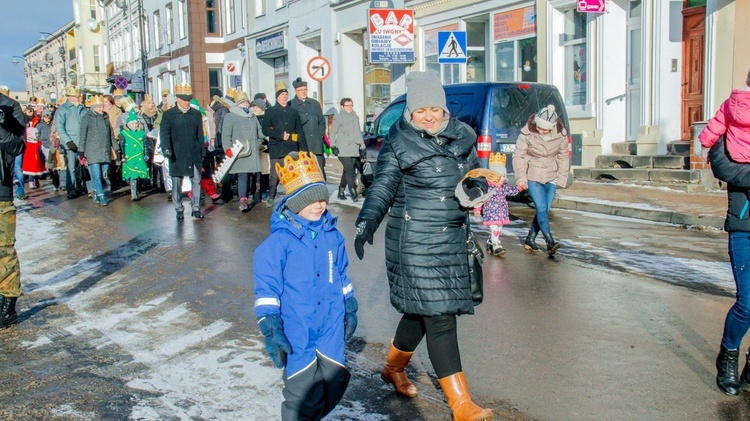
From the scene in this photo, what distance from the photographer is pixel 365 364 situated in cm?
504

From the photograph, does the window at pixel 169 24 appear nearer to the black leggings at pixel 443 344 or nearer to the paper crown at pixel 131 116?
the paper crown at pixel 131 116

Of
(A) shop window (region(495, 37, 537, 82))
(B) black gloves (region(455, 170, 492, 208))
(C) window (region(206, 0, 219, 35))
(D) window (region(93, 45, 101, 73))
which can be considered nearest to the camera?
(B) black gloves (region(455, 170, 492, 208))

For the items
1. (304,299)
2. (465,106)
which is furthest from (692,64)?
(304,299)

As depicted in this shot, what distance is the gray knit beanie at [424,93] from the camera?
4168 millimetres

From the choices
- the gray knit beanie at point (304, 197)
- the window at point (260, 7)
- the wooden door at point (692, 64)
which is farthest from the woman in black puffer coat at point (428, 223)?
the window at point (260, 7)

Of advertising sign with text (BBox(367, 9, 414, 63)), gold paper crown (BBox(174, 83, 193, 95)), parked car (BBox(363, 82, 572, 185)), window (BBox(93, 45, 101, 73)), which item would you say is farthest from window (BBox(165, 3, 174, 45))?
parked car (BBox(363, 82, 572, 185))

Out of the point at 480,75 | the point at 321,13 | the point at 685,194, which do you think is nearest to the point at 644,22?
the point at 685,194

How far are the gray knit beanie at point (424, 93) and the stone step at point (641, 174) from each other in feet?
36.4

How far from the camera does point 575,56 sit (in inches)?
699

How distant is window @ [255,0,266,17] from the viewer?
110 feet

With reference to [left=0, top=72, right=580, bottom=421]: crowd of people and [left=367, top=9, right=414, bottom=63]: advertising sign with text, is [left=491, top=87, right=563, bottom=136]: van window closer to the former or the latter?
[left=0, top=72, right=580, bottom=421]: crowd of people

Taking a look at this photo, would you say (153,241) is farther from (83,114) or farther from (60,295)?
(83,114)

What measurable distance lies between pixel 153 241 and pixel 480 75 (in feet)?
43.9

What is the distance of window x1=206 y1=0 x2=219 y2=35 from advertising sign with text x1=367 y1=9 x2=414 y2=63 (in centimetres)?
2396
